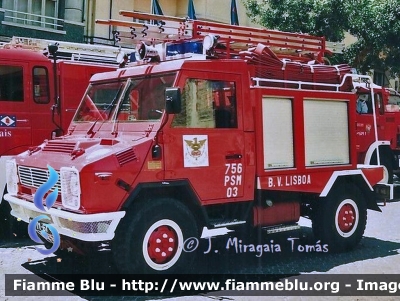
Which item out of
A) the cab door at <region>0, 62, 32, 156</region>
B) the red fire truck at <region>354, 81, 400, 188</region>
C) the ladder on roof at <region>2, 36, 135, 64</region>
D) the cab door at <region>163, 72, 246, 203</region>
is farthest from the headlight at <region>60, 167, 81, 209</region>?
the red fire truck at <region>354, 81, 400, 188</region>

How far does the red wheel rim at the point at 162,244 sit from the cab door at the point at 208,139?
0.60m

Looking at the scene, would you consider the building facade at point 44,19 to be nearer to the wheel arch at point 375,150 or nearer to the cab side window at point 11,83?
the cab side window at point 11,83

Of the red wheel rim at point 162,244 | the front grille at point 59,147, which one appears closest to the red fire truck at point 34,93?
the front grille at point 59,147

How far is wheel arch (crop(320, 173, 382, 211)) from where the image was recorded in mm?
8234

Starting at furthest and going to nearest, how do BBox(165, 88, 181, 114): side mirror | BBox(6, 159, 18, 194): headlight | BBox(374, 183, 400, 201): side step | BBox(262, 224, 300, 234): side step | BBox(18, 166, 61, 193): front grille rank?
BBox(374, 183, 400, 201): side step → BBox(262, 224, 300, 234): side step → BBox(6, 159, 18, 194): headlight → BBox(18, 166, 61, 193): front grille → BBox(165, 88, 181, 114): side mirror

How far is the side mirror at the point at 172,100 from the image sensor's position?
617 cm

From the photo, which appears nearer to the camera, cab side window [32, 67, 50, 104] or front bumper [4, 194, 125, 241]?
front bumper [4, 194, 125, 241]

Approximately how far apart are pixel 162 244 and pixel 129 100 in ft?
6.22

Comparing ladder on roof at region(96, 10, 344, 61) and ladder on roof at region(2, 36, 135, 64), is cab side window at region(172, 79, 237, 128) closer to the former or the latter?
ladder on roof at region(96, 10, 344, 61)

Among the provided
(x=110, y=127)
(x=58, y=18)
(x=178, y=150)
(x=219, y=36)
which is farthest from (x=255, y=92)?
(x=58, y=18)

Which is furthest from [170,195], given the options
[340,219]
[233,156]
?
[340,219]

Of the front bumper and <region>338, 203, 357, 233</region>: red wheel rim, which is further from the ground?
the front bumper

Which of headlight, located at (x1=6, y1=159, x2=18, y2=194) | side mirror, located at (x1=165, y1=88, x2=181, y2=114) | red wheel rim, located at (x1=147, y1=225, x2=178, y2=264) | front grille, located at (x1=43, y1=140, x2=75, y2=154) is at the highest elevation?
side mirror, located at (x1=165, y1=88, x2=181, y2=114)

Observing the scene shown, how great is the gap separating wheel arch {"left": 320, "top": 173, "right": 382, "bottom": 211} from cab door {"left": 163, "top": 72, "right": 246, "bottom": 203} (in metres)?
1.88
